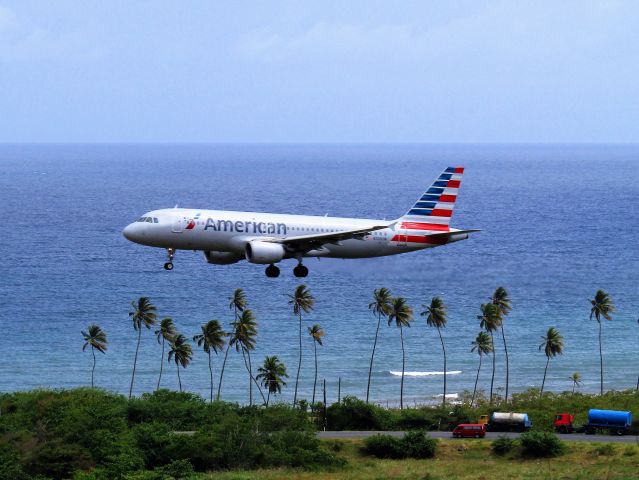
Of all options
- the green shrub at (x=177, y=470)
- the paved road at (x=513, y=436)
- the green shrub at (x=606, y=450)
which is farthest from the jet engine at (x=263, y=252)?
the green shrub at (x=606, y=450)

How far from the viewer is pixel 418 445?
9925 centimetres

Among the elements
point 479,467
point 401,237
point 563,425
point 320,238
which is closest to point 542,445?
point 479,467

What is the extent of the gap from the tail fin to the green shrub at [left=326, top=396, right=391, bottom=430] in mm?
28306

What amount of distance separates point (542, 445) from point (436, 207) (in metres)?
22.9

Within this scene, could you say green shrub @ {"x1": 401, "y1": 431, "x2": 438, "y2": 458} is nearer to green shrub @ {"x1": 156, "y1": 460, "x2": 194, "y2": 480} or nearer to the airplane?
the airplane

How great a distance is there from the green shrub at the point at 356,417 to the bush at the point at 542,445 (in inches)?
902

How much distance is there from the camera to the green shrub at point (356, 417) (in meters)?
118

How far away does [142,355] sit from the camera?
178125 millimetres

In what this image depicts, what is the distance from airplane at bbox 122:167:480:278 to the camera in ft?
281

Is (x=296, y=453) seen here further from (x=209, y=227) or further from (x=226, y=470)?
(x=209, y=227)

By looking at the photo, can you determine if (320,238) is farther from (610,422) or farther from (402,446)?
(610,422)

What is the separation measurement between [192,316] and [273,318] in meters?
14.6

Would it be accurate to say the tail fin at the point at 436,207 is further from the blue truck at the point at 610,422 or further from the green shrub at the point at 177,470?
the green shrub at the point at 177,470

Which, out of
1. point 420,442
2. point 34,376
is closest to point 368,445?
point 420,442
